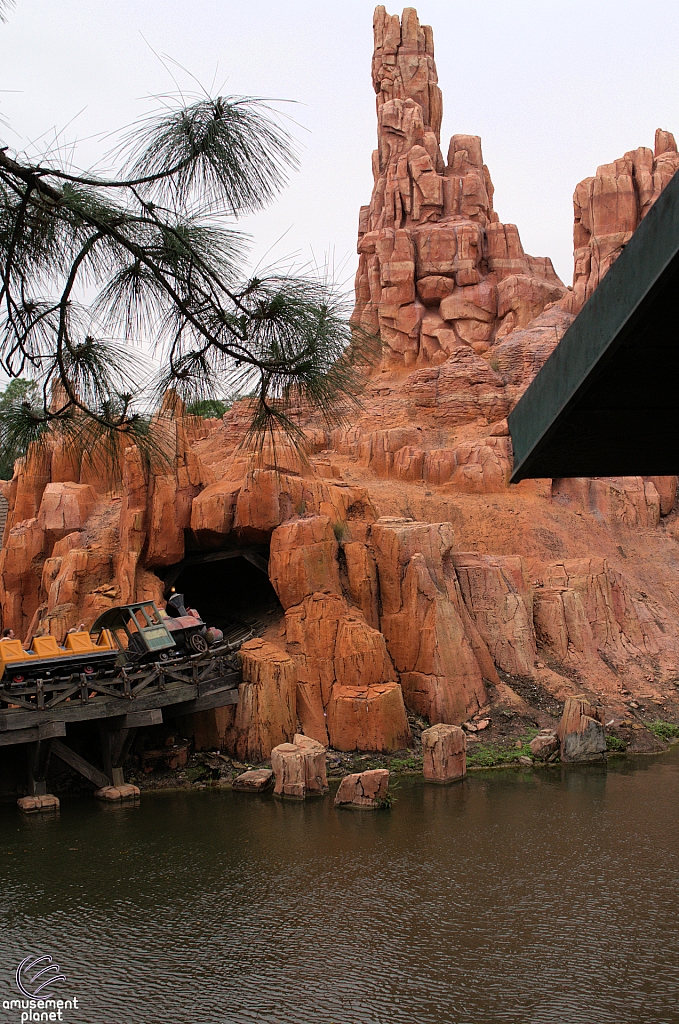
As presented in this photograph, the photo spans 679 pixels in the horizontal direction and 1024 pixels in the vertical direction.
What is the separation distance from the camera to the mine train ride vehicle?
16.0 metres

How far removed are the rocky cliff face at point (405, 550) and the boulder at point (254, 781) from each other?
1.26 meters

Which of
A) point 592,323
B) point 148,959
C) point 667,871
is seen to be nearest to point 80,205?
point 592,323

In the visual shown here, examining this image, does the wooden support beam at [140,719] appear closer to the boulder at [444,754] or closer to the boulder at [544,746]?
the boulder at [444,754]

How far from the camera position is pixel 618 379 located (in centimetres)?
282

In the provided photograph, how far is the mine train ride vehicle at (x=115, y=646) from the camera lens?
16.0 meters

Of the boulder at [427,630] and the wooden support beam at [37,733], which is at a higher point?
the boulder at [427,630]

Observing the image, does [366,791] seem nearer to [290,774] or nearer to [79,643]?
[290,774]

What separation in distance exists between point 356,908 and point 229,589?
1470cm

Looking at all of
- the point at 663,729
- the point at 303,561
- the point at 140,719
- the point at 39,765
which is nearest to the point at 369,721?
the point at 303,561

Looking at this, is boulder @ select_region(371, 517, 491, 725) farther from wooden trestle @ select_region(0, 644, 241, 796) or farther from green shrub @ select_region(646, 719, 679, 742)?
wooden trestle @ select_region(0, 644, 241, 796)

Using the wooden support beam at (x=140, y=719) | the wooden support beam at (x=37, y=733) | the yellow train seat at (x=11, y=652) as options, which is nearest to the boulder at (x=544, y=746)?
the wooden support beam at (x=140, y=719)

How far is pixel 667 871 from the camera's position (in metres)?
11.4

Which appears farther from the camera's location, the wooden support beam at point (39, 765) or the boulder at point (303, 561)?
the boulder at point (303, 561)

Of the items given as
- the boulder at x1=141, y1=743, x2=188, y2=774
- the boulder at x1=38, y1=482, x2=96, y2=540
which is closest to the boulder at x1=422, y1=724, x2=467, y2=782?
the boulder at x1=141, y1=743, x2=188, y2=774
